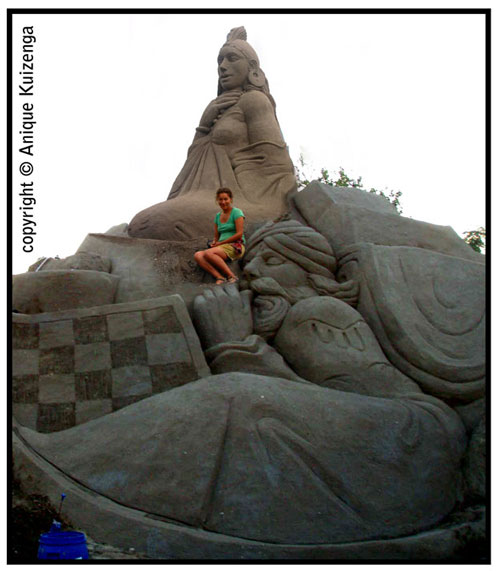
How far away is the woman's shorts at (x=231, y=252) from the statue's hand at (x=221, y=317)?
0.48 metres

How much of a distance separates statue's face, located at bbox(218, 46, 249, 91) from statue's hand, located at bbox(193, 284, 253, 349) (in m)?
3.44

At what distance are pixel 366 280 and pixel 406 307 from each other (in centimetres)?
34

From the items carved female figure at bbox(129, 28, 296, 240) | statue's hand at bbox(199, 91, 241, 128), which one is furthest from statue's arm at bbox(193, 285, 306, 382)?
statue's hand at bbox(199, 91, 241, 128)

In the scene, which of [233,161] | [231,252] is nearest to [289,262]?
[231,252]

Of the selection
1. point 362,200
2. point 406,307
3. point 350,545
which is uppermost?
point 362,200

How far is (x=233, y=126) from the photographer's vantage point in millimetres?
6520

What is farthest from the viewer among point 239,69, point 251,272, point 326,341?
point 239,69

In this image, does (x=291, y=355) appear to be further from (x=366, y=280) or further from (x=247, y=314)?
(x=366, y=280)

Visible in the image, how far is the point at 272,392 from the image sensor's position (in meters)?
3.49

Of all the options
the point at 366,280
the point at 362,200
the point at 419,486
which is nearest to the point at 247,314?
the point at 366,280

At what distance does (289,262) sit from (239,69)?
Answer: 321 centimetres

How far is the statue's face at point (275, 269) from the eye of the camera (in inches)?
181

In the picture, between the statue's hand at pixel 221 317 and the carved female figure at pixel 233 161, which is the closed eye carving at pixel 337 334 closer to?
the statue's hand at pixel 221 317

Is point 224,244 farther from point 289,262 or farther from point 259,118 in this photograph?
point 259,118
